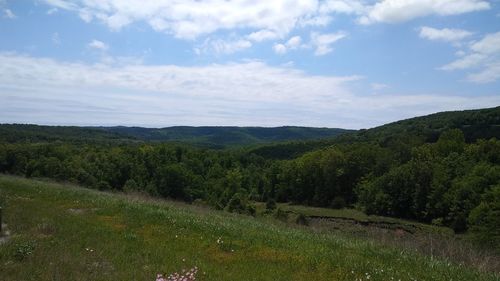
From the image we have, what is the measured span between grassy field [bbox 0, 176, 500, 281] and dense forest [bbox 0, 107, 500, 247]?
46712 millimetres

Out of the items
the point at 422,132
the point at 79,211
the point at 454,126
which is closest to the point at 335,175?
the point at 422,132

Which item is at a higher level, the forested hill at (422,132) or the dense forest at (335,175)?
the forested hill at (422,132)

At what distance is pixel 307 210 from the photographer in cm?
9862

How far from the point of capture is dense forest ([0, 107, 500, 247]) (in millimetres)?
74812

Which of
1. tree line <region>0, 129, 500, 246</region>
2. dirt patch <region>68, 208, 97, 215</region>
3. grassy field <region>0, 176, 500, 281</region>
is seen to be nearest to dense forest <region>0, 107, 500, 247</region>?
tree line <region>0, 129, 500, 246</region>

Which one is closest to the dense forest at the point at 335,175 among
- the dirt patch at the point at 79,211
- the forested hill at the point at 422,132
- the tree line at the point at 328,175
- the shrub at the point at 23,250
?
the tree line at the point at 328,175

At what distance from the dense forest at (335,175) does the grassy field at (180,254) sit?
46712 millimetres

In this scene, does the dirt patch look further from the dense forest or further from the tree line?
the dense forest

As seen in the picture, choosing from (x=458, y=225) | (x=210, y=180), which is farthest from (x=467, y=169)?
(x=210, y=180)

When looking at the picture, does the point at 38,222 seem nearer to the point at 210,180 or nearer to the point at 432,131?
the point at 210,180

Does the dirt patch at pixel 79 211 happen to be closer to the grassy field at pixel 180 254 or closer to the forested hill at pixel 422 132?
the grassy field at pixel 180 254

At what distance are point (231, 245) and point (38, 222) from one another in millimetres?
7263

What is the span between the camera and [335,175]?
10962 centimetres

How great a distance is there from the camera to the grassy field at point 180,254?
9.66 m
